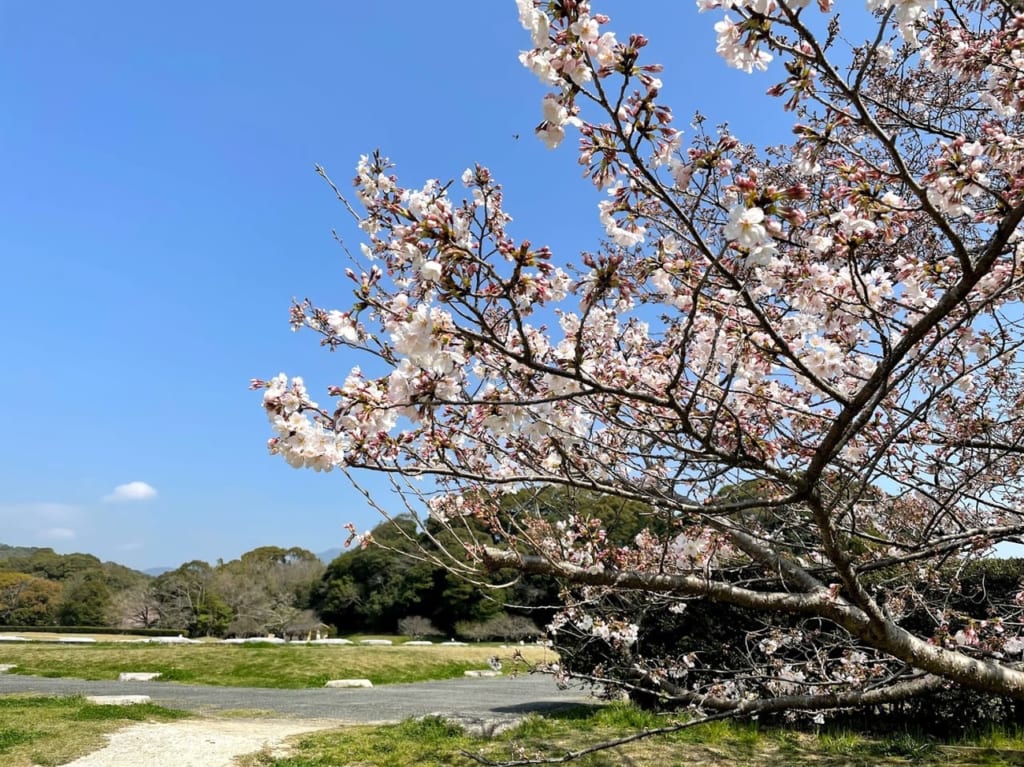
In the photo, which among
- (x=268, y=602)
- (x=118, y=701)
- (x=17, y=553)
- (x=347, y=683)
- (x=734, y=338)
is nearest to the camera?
(x=734, y=338)

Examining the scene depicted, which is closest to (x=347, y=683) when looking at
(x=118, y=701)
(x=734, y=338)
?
(x=118, y=701)

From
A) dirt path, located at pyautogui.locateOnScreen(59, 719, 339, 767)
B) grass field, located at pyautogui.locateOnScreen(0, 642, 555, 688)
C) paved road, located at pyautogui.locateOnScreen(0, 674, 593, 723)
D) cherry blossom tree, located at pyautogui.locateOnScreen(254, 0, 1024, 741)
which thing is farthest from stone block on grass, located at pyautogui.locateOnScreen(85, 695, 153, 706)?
cherry blossom tree, located at pyautogui.locateOnScreen(254, 0, 1024, 741)

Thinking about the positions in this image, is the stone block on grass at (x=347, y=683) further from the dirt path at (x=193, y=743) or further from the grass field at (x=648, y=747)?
the grass field at (x=648, y=747)

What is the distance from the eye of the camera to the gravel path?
281 inches

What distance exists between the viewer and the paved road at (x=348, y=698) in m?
11.0

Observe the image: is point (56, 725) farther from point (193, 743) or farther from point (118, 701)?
point (118, 701)

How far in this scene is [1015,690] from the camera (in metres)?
3.07

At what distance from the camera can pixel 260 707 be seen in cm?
1150

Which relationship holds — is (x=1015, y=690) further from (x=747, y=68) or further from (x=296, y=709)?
(x=296, y=709)

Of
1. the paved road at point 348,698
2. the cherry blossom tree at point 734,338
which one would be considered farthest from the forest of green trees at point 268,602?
the cherry blossom tree at point 734,338

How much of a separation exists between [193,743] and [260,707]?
4.33 m

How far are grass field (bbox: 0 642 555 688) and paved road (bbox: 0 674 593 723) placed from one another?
1476 millimetres

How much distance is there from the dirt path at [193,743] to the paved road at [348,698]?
1.51 meters

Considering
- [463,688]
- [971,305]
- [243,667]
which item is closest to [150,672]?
[243,667]
